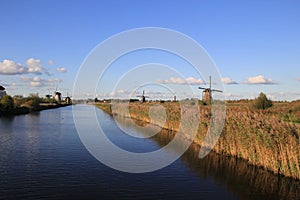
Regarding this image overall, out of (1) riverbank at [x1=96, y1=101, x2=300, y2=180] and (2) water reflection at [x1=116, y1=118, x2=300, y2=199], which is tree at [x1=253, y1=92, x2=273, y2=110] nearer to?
(1) riverbank at [x1=96, y1=101, x2=300, y2=180]

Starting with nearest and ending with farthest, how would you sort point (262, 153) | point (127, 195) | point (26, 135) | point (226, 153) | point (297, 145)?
point (127, 195)
point (297, 145)
point (262, 153)
point (226, 153)
point (26, 135)

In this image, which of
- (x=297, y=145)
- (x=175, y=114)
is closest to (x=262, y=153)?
(x=297, y=145)

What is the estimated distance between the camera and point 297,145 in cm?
1233

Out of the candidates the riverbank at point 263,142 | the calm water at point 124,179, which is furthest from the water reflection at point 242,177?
the riverbank at point 263,142

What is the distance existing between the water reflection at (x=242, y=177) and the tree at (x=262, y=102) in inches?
865

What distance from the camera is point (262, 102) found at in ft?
125

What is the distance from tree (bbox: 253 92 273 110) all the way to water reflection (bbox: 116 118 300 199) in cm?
2197

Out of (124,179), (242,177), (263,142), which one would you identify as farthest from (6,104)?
(263,142)

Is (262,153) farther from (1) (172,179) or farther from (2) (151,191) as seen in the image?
(2) (151,191)

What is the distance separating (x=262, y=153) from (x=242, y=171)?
130 centimetres

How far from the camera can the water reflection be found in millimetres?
11516

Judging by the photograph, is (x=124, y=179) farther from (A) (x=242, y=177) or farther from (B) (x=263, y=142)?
(B) (x=263, y=142)

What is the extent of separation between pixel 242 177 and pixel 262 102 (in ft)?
87.3

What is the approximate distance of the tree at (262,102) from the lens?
3775 cm
